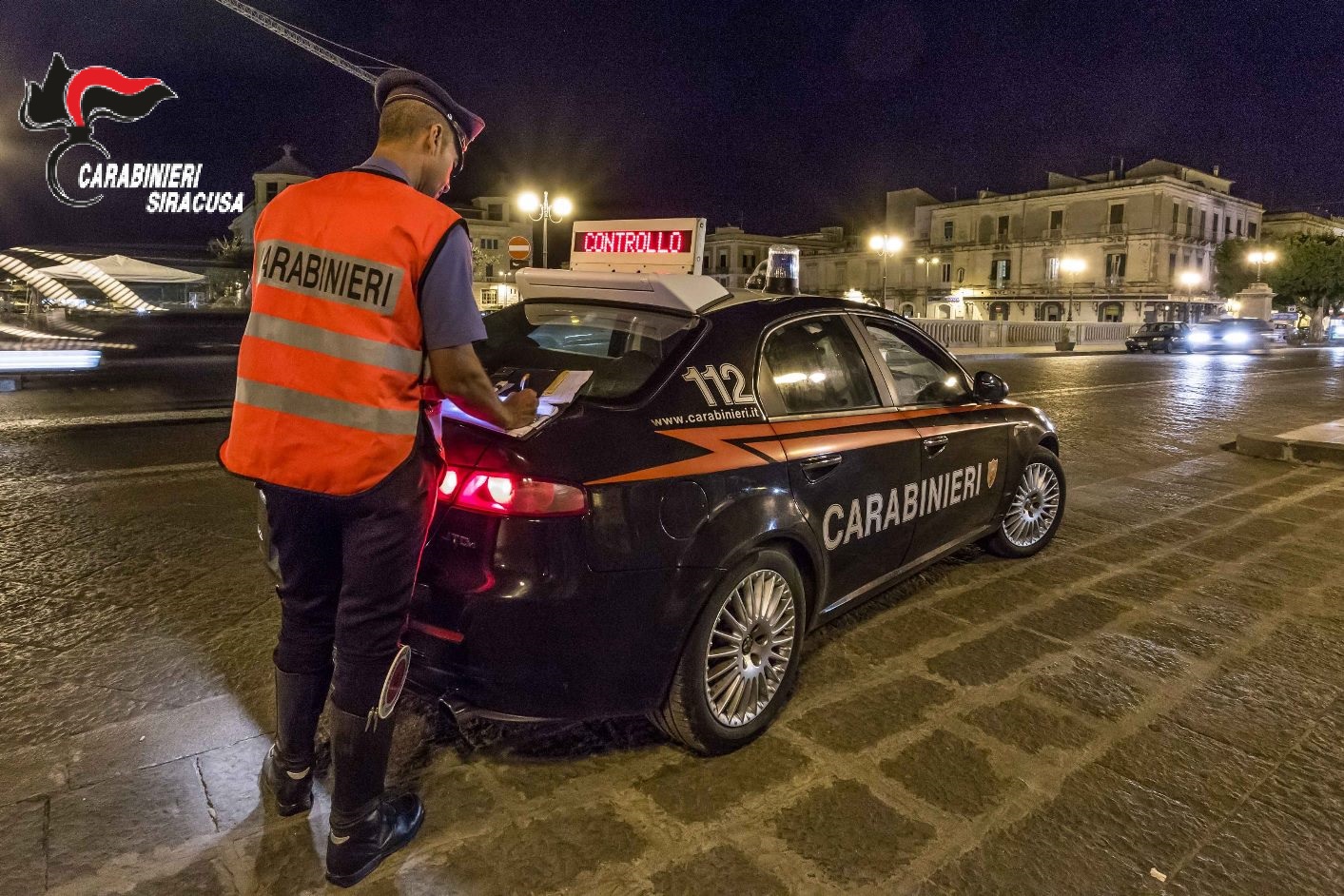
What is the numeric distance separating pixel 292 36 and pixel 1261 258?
222ft

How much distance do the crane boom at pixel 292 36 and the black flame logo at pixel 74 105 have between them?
42355mm

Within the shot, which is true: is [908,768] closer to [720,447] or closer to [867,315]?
[720,447]

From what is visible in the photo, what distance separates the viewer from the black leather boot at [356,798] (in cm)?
212

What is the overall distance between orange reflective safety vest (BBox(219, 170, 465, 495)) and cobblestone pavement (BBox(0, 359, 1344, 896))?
1063 mm

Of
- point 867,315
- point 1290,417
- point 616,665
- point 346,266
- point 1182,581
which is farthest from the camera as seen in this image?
point 1290,417

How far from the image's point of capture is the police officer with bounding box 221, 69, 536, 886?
6.42 ft

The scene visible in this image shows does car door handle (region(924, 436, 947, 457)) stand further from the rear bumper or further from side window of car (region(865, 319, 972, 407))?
the rear bumper

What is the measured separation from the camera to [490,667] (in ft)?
7.66

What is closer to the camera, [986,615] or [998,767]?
[998,767]

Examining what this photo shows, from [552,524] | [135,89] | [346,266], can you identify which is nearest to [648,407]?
[552,524]

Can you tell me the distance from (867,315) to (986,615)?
152 cm

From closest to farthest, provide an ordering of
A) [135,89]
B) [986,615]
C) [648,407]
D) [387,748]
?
[387,748] < [648,407] < [986,615] < [135,89]

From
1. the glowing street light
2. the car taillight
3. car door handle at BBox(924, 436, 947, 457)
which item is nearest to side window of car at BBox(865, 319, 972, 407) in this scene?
car door handle at BBox(924, 436, 947, 457)

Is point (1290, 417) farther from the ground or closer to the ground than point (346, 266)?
closer to the ground
